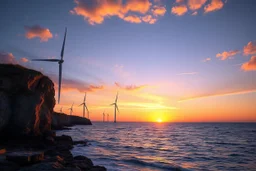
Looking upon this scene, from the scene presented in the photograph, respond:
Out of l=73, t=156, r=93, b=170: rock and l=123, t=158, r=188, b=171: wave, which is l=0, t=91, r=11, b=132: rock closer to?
l=73, t=156, r=93, b=170: rock

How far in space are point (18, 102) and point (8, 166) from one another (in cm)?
2125

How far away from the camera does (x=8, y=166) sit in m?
11.4

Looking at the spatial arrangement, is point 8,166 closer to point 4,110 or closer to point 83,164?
point 83,164

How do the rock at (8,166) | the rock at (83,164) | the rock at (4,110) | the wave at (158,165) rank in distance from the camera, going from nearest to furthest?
1. the rock at (8,166)
2. the rock at (83,164)
3. the wave at (158,165)
4. the rock at (4,110)

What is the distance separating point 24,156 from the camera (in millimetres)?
12516

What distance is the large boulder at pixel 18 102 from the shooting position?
28359 mm

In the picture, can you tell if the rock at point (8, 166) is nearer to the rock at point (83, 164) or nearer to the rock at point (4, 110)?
the rock at point (83, 164)

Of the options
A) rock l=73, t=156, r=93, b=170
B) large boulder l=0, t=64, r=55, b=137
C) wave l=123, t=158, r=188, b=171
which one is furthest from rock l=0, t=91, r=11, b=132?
wave l=123, t=158, r=188, b=171

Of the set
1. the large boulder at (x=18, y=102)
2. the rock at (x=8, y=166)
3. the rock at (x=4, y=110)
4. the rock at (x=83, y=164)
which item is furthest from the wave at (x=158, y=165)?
the rock at (x=4, y=110)

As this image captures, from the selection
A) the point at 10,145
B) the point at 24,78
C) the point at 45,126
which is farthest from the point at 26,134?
the point at 24,78

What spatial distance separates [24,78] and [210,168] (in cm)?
3118

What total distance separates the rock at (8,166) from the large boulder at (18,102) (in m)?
18.7

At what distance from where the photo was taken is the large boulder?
28.4 m

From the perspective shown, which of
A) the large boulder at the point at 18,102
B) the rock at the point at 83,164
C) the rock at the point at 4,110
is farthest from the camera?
the large boulder at the point at 18,102
